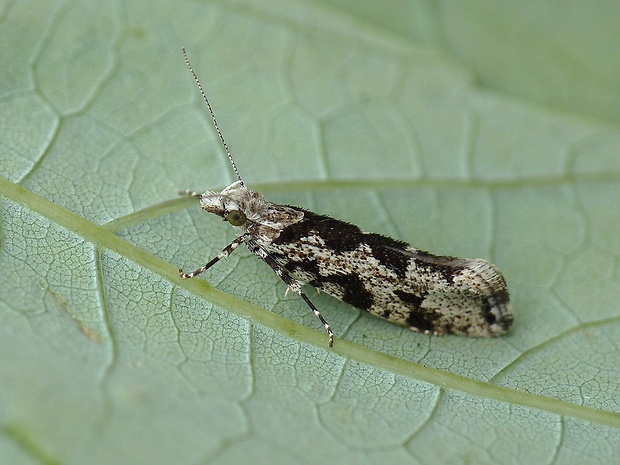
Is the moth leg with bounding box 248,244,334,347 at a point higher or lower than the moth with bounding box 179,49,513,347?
lower

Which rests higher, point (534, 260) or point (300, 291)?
point (534, 260)

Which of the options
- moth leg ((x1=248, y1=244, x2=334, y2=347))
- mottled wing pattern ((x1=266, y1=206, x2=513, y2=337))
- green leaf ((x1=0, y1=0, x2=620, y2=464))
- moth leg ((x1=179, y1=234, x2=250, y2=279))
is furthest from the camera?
mottled wing pattern ((x1=266, y1=206, x2=513, y2=337))

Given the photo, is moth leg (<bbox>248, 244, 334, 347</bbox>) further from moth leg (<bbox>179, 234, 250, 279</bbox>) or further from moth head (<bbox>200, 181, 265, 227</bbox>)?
moth head (<bbox>200, 181, 265, 227</bbox>)

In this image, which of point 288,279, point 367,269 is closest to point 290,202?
point 288,279

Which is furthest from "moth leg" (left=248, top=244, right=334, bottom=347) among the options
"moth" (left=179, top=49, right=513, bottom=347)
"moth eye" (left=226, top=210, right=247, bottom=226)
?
"moth eye" (left=226, top=210, right=247, bottom=226)

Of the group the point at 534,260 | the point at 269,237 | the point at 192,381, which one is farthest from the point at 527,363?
the point at 192,381

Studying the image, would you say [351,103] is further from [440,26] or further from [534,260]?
[534,260]
